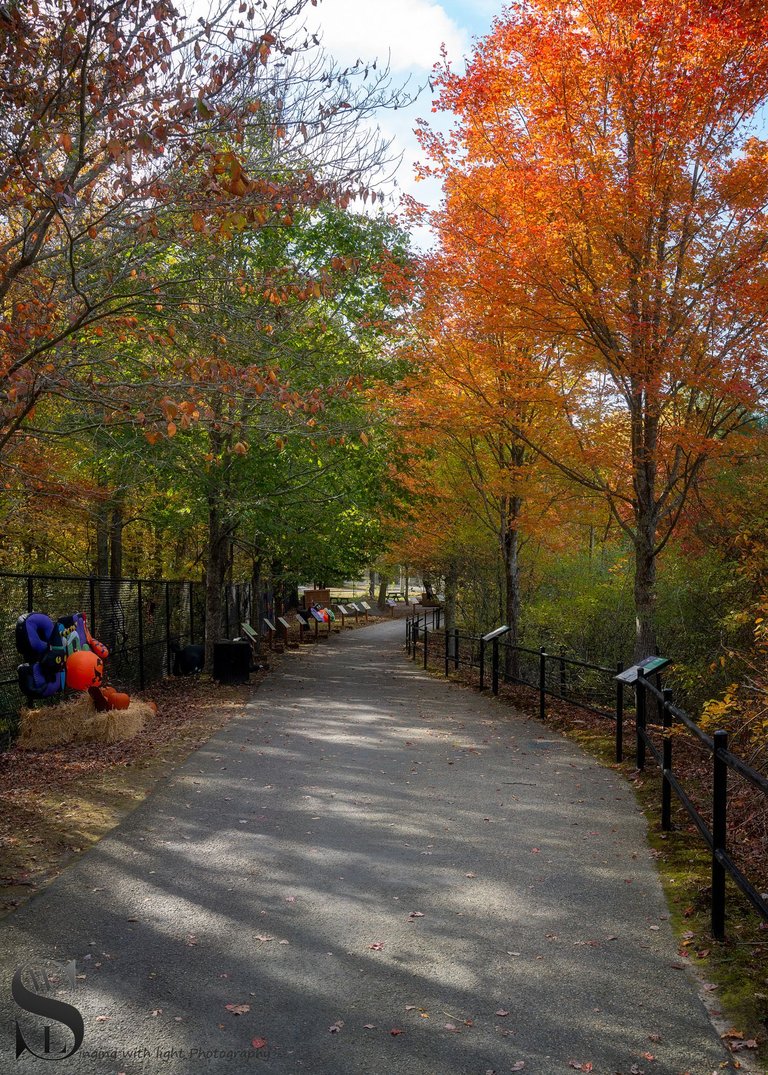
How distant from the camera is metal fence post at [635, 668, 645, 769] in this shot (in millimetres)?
9273

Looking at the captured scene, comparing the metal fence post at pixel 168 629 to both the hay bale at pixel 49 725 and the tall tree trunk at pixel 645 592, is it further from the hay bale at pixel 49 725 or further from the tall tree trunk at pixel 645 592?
the tall tree trunk at pixel 645 592

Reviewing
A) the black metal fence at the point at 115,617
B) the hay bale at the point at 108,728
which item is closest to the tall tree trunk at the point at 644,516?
the hay bale at the point at 108,728

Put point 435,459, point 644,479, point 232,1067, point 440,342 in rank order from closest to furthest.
Result: point 232,1067 → point 644,479 → point 440,342 → point 435,459

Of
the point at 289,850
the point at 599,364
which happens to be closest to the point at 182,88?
the point at 289,850

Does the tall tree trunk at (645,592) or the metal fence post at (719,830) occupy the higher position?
the tall tree trunk at (645,592)

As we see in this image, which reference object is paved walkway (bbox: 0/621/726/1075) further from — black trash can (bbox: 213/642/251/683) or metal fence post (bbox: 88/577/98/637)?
black trash can (bbox: 213/642/251/683)

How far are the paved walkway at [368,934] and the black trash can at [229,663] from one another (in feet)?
31.2

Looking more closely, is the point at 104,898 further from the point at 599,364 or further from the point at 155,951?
the point at 599,364

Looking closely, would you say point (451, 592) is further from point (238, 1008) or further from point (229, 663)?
point (238, 1008)

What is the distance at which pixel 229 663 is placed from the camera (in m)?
19.6

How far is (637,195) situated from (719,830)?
27.5 ft

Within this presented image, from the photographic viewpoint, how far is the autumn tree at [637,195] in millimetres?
10891

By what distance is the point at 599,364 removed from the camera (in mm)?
13492

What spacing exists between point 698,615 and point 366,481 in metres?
12.1
